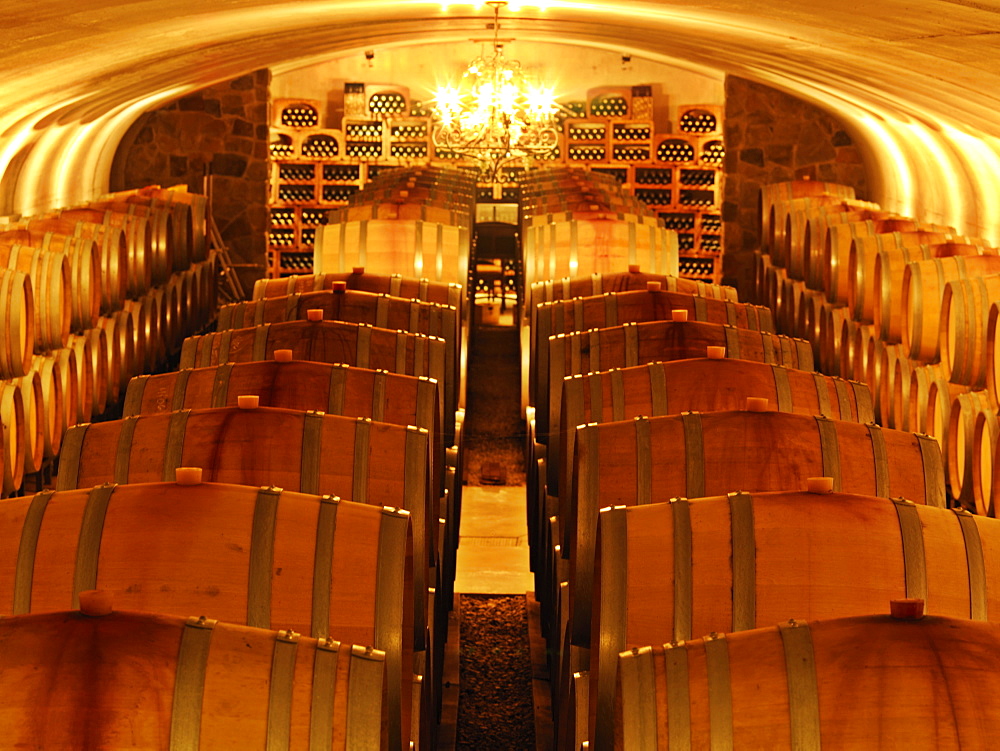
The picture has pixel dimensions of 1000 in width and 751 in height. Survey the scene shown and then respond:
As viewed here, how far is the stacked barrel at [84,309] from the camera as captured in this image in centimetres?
579

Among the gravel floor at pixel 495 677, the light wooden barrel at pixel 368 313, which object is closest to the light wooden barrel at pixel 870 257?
the light wooden barrel at pixel 368 313

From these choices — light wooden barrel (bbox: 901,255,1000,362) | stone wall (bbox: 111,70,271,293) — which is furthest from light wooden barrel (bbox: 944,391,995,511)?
stone wall (bbox: 111,70,271,293)

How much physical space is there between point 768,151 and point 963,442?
9.64 m

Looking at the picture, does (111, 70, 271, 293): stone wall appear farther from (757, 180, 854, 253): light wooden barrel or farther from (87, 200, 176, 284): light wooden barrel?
(757, 180, 854, 253): light wooden barrel

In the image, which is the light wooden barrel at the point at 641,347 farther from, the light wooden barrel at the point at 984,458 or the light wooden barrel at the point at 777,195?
the light wooden barrel at the point at 777,195

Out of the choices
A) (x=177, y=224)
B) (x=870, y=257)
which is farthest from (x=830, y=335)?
(x=177, y=224)

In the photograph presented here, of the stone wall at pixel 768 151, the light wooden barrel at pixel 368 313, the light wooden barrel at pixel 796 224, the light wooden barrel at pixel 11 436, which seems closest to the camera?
the light wooden barrel at pixel 368 313

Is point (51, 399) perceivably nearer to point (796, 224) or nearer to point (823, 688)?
point (823, 688)

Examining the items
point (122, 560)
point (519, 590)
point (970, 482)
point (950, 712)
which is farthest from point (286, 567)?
point (970, 482)

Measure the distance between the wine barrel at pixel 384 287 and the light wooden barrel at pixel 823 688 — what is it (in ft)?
13.0

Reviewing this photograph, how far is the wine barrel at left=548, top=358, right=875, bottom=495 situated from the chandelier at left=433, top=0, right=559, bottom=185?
7.68 metres

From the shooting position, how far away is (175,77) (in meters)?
11.2

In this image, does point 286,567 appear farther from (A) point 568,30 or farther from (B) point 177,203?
(A) point 568,30

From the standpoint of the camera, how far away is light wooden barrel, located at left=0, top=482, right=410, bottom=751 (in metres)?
2.59
